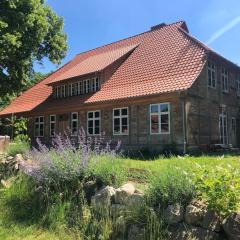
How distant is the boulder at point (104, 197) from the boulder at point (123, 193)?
0.54 feet

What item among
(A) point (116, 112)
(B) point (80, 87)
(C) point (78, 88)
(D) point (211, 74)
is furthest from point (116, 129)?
(D) point (211, 74)

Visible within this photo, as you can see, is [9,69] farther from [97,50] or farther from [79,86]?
[97,50]

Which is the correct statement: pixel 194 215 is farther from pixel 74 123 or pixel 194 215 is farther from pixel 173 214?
pixel 74 123

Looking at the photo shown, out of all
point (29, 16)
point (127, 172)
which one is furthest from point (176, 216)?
point (29, 16)

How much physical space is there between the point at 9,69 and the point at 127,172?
689 inches

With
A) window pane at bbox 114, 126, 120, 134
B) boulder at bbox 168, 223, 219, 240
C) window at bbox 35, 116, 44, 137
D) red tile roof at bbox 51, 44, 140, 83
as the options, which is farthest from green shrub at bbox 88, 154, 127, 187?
window at bbox 35, 116, 44, 137

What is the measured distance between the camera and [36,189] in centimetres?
920

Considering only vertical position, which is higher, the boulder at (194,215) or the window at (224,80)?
the window at (224,80)

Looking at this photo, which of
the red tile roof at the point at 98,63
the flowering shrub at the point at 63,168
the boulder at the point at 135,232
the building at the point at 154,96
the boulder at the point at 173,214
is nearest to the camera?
the boulder at the point at 173,214

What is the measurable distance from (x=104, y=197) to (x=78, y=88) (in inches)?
762

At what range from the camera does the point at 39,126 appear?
2891cm

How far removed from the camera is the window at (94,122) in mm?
23016

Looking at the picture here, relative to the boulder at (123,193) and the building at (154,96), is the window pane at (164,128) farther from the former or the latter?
the boulder at (123,193)

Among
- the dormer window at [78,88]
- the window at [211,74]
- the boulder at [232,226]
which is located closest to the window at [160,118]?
the window at [211,74]
